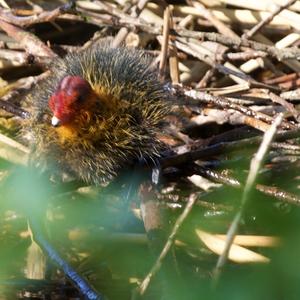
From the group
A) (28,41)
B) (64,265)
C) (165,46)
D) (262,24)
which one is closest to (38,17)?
(28,41)

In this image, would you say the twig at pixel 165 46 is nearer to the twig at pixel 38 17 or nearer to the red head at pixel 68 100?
the twig at pixel 38 17

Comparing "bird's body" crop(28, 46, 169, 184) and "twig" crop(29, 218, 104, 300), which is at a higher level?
"bird's body" crop(28, 46, 169, 184)

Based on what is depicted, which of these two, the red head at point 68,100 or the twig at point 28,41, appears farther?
the twig at point 28,41

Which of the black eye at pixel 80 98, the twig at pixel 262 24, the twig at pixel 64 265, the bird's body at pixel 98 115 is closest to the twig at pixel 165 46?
the twig at pixel 262 24

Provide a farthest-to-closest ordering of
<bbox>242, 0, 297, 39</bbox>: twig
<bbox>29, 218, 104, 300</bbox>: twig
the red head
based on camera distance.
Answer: <bbox>242, 0, 297, 39</bbox>: twig, the red head, <bbox>29, 218, 104, 300</bbox>: twig

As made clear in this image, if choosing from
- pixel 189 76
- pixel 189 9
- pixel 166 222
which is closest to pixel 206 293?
pixel 166 222

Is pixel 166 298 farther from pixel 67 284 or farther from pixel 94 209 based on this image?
pixel 94 209

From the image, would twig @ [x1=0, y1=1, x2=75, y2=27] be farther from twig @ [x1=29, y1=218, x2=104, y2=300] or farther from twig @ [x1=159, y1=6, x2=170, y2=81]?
twig @ [x1=29, y1=218, x2=104, y2=300]

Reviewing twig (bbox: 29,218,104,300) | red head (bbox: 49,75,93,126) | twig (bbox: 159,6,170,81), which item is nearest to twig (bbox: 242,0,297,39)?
twig (bbox: 159,6,170,81)
